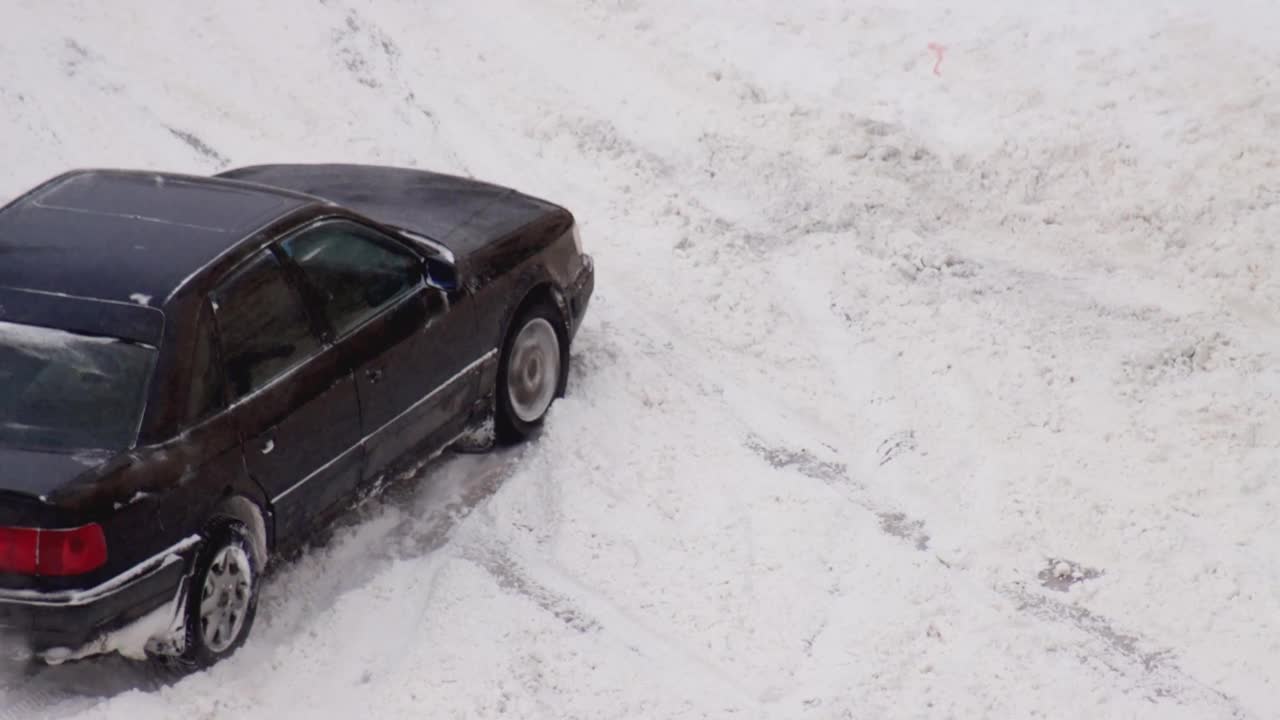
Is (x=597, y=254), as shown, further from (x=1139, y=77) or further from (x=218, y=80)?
(x=1139, y=77)

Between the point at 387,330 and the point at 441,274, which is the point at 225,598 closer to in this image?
the point at 387,330

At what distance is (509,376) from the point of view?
24.5 ft

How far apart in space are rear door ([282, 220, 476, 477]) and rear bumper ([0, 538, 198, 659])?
141 cm

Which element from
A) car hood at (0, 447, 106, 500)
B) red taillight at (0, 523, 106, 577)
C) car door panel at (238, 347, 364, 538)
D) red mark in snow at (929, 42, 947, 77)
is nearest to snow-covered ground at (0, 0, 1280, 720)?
red mark in snow at (929, 42, 947, 77)

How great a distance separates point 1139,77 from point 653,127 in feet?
11.5

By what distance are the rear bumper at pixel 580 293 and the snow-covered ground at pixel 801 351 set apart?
0.40 metres

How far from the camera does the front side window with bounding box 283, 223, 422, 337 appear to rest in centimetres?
623

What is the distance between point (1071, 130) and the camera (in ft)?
34.7

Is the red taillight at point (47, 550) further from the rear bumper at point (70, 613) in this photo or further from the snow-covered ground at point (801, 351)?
the snow-covered ground at point (801, 351)

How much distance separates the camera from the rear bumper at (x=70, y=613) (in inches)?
197

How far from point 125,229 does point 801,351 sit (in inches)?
163

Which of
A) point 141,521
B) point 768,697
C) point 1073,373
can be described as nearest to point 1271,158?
point 1073,373

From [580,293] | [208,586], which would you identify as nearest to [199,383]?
[208,586]

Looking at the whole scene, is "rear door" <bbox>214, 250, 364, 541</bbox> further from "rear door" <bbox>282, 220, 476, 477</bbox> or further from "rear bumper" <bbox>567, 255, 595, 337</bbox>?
"rear bumper" <bbox>567, 255, 595, 337</bbox>
